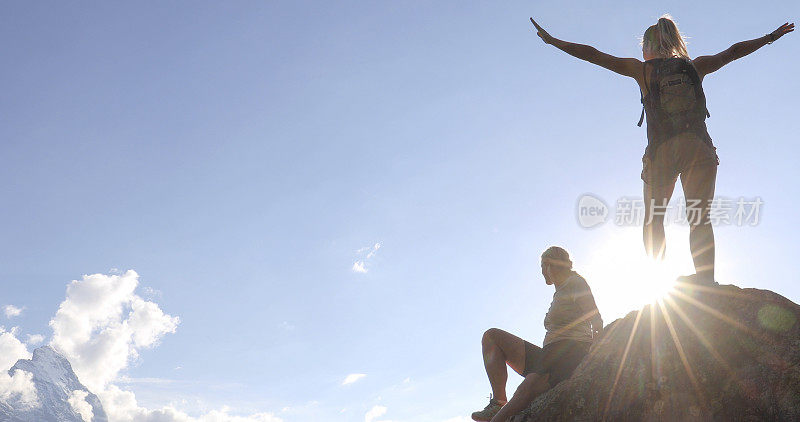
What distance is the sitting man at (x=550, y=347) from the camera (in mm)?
6062

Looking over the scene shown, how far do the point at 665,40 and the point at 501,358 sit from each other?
4.41 meters

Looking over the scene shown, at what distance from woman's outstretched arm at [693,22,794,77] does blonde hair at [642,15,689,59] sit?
0.72 ft

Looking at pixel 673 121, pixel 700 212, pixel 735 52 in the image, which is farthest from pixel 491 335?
pixel 735 52

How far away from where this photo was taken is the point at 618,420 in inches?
199

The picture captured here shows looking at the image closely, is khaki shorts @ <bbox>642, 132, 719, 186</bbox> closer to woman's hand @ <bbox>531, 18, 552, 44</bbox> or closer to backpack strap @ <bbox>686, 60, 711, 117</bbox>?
backpack strap @ <bbox>686, 60, 711, 117</bbox>

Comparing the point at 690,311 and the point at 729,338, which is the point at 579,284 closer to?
the point at 690,311

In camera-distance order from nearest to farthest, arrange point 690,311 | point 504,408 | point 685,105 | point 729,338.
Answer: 1. point 729,338
2. point 690,311
3. point 504,408
4. point 685,105

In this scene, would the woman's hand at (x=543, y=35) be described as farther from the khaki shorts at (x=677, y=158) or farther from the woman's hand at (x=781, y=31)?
the woman's hand at (x=781, y=31)

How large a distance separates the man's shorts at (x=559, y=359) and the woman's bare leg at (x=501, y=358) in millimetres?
222

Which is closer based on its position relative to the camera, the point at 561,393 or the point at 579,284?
the point at 561,393

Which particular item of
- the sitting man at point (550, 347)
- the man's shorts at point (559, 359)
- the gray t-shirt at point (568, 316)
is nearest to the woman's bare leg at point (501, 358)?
the sitting man at point (550, 347)

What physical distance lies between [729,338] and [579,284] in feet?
6.01

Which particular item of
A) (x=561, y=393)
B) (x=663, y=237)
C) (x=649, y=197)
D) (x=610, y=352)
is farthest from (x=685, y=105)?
(x=561, y=393)

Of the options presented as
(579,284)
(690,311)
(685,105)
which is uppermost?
(685,105)
